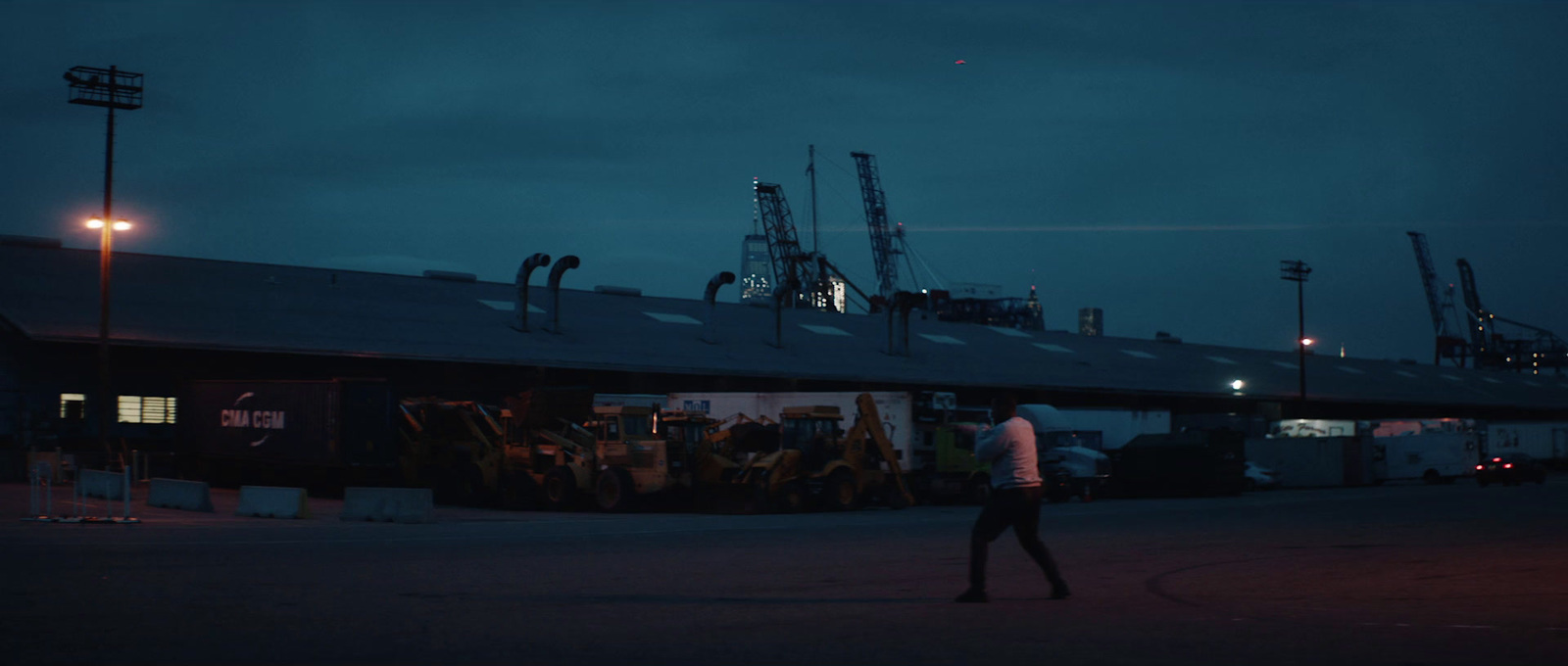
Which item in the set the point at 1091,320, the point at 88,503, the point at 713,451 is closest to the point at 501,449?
the point at 713,451

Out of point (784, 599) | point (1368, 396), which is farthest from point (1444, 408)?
point (784, 599)

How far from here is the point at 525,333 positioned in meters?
47.4

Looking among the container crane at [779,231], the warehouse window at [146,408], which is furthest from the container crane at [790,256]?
the warehouse window at [146,408]

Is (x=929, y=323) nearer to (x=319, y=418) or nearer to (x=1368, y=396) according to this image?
A: (x=1368, y=396)

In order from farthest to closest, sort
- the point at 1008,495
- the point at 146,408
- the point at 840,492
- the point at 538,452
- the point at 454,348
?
the point at 454,348
the point at 146,408
the point at 538,452
the point at 840,492
the point at 1008,495

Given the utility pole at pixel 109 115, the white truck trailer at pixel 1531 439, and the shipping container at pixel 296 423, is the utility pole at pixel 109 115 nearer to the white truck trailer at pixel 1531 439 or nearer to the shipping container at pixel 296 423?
the shipping container at pixel 296 423

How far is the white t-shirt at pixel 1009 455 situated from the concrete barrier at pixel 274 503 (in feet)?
55.5

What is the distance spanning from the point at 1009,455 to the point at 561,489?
19728mm

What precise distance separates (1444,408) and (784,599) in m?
82.3

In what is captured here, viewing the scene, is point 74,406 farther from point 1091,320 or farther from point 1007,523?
point 1091,320

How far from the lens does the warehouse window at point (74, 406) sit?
1487 inches

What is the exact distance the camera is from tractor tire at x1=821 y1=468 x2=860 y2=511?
99.8 ft

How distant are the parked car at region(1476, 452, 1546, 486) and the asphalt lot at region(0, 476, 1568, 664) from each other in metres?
33.6

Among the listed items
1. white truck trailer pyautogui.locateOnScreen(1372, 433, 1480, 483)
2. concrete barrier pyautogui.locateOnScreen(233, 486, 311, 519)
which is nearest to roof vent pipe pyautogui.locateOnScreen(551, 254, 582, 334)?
concrete barrier pyautogui.locateOnScreen(233, 486, 311, 519)
